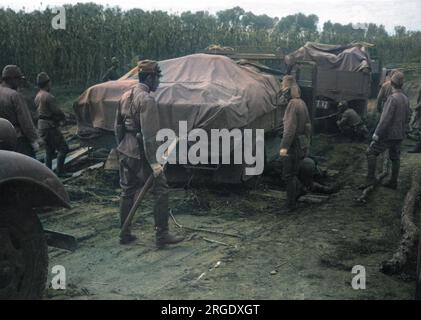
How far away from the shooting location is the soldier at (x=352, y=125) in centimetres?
1298

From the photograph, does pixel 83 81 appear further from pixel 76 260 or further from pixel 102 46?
pixel 76 260

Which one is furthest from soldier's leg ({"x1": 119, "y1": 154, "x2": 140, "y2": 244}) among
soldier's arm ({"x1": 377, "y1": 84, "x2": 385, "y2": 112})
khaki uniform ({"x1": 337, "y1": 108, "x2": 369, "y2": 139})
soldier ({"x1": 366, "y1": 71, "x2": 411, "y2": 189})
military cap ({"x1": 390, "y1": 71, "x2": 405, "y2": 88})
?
soldier's arm ({"x1": 377, "y1": 84, "x2": 385, "y2": 112})

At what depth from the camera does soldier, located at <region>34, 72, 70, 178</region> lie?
909 cm

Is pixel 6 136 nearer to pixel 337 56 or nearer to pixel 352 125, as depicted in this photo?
pixel 352 125

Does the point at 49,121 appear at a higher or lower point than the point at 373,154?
higher

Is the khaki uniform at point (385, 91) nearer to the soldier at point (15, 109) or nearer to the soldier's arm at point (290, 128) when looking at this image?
the soldier's arm at point (290, 128)

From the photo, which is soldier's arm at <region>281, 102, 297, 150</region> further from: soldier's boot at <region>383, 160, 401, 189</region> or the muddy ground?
soldier's boot at <region>383, 160, 401, 189</region>

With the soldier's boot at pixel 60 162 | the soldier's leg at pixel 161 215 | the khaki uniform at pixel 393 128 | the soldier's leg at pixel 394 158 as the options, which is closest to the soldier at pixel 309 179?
the khaki uniform at pixel 393 128

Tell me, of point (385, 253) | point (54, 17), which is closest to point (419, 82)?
point (54, 17)

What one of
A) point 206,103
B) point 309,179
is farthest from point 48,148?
point 309,179

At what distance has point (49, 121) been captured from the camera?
30.1 feet

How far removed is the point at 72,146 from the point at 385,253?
7426 mm

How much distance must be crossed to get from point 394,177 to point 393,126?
87cm

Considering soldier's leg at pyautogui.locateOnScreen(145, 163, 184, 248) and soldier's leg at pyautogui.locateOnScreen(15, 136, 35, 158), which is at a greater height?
soldier's leg at pyautogui.locateOnScreen(15, 136, 35, 158)
